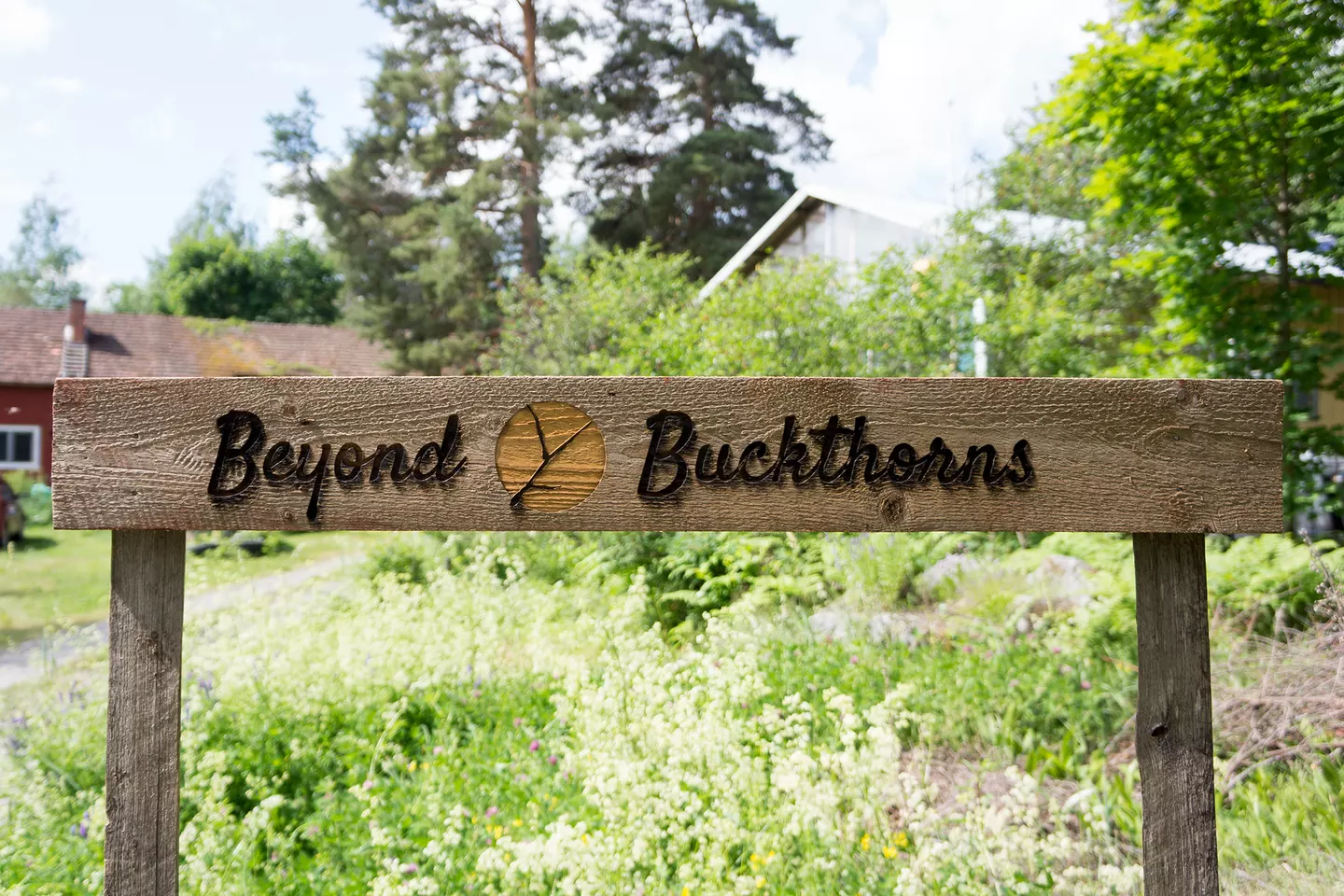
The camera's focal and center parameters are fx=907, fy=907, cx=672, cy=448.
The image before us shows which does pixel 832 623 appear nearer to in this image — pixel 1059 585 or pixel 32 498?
pixel 1059 585

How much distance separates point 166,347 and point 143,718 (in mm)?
28266

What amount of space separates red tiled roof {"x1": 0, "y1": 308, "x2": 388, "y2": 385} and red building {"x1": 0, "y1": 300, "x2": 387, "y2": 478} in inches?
1.0

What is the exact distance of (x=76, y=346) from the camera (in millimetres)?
24453

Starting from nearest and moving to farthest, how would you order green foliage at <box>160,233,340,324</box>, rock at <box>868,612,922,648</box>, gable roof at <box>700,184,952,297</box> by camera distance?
rock at <box>868,612,922,648</box> < gable roof at <box>700,184,952,297</box> < green foliage at <box>160,233,340,324</box>

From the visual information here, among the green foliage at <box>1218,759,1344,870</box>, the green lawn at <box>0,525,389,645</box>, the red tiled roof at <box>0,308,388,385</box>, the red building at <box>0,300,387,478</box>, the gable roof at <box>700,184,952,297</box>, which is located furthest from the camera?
the red tiled roof at <box>0,308,388,385</box>

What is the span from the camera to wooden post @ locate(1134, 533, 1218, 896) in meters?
1.99

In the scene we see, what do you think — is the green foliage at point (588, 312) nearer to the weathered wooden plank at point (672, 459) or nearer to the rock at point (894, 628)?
A: the rock at point (894, 628)

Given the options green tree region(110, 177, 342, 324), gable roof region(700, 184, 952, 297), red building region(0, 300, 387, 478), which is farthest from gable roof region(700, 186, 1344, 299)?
green tree region(110, 177, 342, 324)

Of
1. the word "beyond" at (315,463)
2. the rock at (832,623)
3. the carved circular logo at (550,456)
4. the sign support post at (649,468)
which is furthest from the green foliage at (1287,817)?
the word "beyond" at (315,463)

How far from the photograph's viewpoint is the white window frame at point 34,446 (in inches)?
870

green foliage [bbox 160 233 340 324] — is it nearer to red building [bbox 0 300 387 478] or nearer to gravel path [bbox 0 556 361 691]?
red building [bbox 0 300 387 478]

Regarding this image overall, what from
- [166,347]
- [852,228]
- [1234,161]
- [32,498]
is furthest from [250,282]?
[1234,161]

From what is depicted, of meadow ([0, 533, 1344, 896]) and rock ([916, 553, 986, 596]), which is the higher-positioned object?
rock ([916, 553, 986, 596])

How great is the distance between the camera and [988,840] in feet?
8.91
